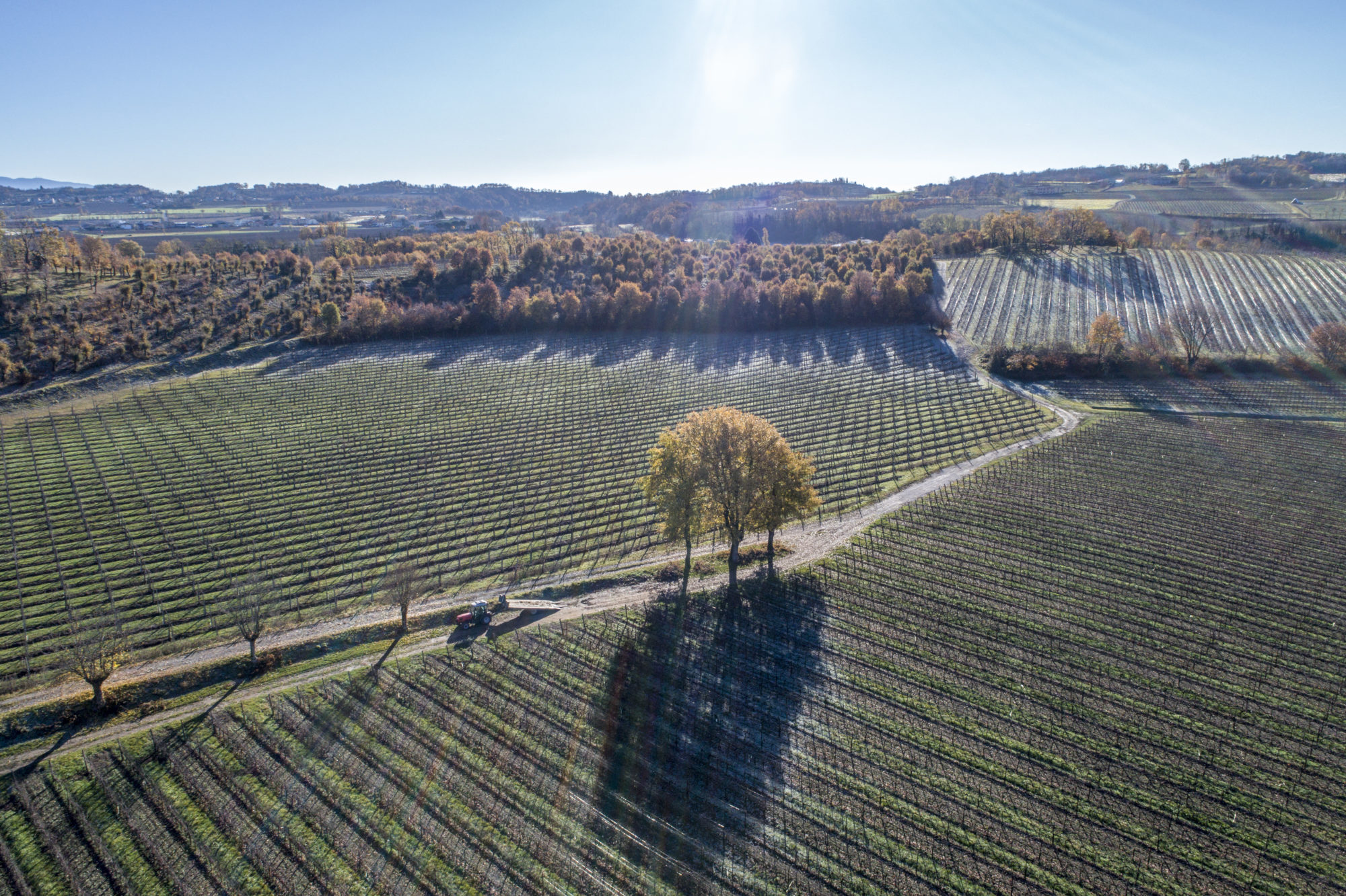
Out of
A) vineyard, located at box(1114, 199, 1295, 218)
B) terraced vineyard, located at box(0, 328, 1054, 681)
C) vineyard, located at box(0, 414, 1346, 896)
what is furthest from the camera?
vineyard, located at box(1114, 199, 1295, 218)

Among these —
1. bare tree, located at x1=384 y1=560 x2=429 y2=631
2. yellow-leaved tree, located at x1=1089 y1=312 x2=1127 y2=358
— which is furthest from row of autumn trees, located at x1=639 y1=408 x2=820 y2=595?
yellow-leaved tree, located at x1=1089 y1=312 x2=1127 y2=358

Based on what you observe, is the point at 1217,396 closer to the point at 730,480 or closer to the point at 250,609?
the point at 730,480

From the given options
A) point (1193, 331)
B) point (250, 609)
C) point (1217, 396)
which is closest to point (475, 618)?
point (250, 609)

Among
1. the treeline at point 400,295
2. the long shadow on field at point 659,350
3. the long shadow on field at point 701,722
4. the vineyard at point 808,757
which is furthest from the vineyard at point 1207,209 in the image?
the long shadow on field at point 701,722

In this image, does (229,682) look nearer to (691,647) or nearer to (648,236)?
(691,647)

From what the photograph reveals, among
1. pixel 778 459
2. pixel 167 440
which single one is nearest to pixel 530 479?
pixel 778 459

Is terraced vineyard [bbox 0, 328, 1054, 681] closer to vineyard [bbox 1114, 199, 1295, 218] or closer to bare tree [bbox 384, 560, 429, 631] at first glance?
bare tree [bbox 384, 560, 429, 631]

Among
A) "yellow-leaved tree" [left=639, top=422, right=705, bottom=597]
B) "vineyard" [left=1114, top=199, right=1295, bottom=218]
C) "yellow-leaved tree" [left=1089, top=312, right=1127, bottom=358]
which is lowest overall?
"yellow-leaved tree" [left=639, top=422, right=705, bottom=597]
